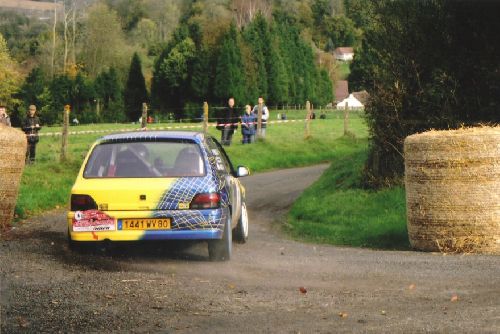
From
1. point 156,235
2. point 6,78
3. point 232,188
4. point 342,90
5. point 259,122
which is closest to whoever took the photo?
point 156,235

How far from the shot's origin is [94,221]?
396 inches

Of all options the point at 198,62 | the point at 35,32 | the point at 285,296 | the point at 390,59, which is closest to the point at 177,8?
the point at 35,32

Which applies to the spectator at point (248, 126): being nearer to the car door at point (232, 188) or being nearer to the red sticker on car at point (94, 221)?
the car door at point (232, 188)

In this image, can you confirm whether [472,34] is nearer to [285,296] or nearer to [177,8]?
[285,296]

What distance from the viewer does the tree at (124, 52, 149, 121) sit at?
94688 millimetres

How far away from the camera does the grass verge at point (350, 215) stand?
45.2ft

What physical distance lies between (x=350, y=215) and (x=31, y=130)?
11905 millimetres

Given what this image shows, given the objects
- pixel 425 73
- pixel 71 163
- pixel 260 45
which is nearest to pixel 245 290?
pixel 425 73

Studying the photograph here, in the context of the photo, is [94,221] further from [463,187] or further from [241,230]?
[463,187]

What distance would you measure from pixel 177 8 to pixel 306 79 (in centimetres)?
4876

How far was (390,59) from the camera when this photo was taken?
1741 centimetres

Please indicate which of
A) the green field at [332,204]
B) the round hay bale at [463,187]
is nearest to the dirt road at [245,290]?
the round hay bale at [463,187]

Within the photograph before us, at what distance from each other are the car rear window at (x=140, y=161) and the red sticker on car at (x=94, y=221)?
0.56 metres

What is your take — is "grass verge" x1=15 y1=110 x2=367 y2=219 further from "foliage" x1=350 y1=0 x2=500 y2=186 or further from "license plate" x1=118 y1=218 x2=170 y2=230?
"license plate" x1=118 y1=218 x2=170 y2=230
